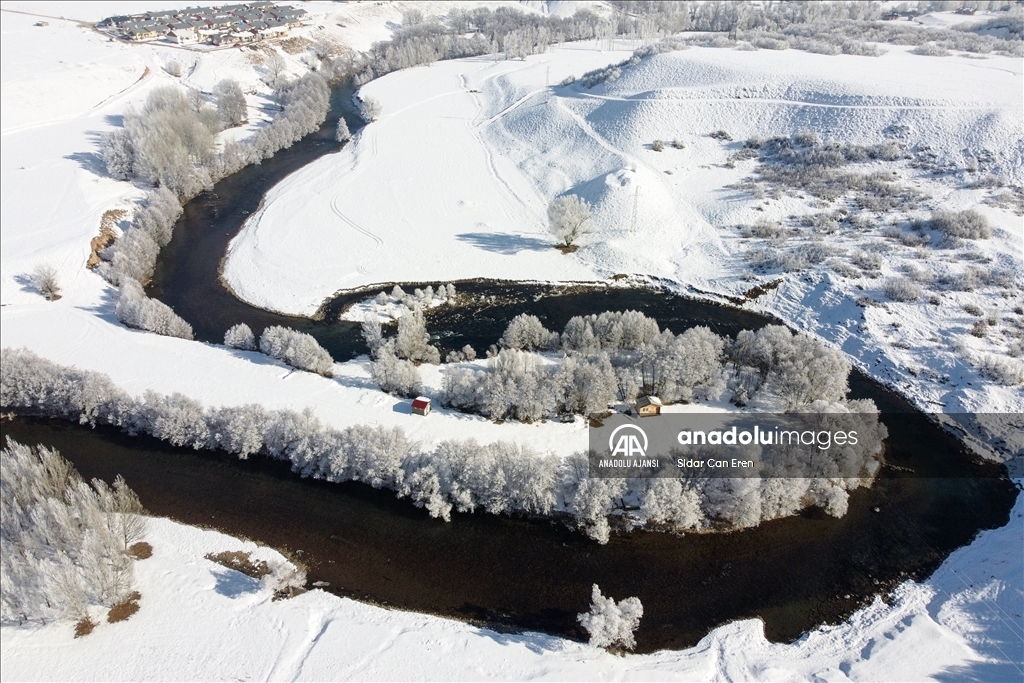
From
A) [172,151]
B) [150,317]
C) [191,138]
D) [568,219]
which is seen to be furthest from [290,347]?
[191,138]

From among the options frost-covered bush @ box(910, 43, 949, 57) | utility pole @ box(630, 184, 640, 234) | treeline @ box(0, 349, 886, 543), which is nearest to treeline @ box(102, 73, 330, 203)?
treeline @ box(0, 349, 886, 543)

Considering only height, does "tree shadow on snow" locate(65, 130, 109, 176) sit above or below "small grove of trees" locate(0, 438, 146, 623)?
above

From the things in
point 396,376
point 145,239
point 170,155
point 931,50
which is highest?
point 931,50

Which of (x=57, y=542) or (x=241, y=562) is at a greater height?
(x=57, y=542)

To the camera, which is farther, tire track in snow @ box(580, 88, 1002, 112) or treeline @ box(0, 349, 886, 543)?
tire track in snow @ box(580, 88, 1002, 112)

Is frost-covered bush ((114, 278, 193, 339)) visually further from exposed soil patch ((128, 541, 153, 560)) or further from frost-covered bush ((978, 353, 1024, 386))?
frost-covered bush ((978, 353, 1024, 386))

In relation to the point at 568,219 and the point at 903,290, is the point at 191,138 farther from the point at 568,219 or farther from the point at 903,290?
the point at 903,290

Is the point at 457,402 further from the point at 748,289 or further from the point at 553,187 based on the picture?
the point at 553,187
